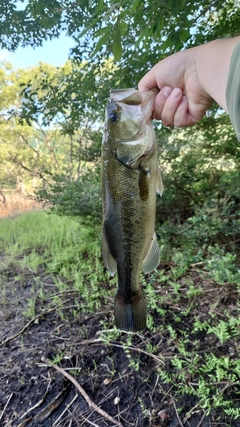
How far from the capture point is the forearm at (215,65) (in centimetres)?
103

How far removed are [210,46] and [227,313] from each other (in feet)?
6.93

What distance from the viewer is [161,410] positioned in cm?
202

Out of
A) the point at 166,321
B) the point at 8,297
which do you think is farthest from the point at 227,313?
the point at 8,297

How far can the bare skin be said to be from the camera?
1064 mm

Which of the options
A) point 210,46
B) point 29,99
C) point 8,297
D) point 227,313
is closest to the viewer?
point 210,46

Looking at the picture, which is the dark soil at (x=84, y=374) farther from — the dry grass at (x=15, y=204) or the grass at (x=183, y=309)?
the dry grass at (x=15, y=204)

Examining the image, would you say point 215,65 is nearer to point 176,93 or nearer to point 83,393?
point 176,93

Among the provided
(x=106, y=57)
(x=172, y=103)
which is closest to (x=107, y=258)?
(x=172, y=103)

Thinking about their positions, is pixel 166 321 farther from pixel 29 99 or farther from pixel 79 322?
pixel 29 99

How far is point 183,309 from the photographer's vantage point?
109 inches

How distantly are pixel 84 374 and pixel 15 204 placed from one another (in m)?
8.48

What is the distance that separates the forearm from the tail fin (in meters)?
0.91

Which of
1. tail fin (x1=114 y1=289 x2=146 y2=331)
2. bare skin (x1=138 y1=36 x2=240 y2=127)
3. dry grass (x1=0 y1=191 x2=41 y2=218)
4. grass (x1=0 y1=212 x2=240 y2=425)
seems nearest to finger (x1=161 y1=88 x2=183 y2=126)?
bare skin (x1=138 y1=36 x2=240 y2=127)

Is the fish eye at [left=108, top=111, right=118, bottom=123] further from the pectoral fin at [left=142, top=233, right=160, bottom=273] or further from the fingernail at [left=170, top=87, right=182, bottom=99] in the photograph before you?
the pectoral fin at [left=142, top=233, right=160, bottom=273]
